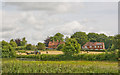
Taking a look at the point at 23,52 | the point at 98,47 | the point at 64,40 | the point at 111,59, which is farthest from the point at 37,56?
the point at 111,59

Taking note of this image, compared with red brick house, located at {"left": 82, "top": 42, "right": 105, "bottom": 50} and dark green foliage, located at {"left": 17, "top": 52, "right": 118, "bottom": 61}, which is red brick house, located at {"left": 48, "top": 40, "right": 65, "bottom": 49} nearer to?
dark green foliage, located at {"left": 17, "top": 52, "right": 118, "bottom": 61}

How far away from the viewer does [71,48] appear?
2427 centimetres

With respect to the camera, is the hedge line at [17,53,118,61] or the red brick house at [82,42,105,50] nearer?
the hedge line at [17,53,118,61]

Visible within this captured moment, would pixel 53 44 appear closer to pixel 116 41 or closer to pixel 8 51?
pixel 8 51

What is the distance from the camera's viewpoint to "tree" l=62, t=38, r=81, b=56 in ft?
78.3

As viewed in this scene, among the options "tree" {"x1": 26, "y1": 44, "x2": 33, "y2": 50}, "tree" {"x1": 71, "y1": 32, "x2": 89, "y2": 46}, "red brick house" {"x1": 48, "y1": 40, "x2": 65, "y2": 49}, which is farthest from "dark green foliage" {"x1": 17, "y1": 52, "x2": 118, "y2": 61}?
"tree" {"x1": 71, "y1": 32, "x2": 89, "y2": 46}

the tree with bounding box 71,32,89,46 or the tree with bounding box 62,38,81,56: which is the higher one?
the tree with bounding box 71,32,89,46

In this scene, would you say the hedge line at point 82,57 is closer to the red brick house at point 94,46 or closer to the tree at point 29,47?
the red brick house at point 94,46

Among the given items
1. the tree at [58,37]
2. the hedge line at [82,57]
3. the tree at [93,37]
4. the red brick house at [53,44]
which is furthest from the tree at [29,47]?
the tree at [93,37]

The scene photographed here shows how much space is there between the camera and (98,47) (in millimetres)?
23125

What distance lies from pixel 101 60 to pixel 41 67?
370 inches

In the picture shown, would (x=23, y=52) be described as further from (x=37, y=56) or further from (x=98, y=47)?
(x=98, y=47)

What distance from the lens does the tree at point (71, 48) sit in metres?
23.9

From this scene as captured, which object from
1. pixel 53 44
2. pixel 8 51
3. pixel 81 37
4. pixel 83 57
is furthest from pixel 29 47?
pixel 83 57
